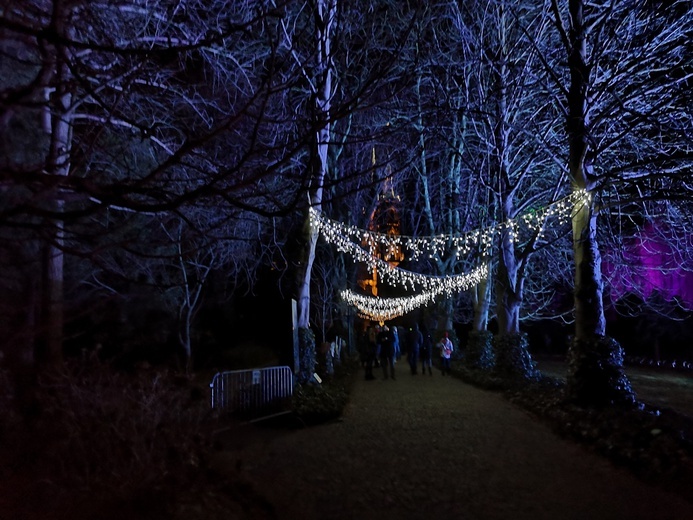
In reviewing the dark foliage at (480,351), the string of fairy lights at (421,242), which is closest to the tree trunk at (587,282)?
the string of fairy lights at (421,242)

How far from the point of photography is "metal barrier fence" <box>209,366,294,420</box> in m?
10.3

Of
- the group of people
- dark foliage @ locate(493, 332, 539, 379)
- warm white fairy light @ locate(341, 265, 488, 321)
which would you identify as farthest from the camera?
warm white fairy light @ locate(341, 265, 488, 321)

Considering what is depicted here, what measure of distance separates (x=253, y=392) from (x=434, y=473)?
492 centimetres

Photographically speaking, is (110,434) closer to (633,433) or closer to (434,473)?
(434,473)

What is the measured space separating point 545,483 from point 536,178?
17.0 m

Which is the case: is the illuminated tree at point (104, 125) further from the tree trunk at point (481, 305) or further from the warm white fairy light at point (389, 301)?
the warm white fairy light at point (389, 301)

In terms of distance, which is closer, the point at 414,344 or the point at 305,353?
the point at 305,353

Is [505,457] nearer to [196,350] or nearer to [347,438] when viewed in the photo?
[347,438]

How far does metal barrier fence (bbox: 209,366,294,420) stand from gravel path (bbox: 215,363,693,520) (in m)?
1.00

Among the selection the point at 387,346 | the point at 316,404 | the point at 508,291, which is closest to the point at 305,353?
the point at 316,404

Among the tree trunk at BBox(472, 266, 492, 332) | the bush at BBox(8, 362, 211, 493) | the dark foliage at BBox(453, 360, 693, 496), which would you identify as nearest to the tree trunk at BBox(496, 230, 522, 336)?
the tree trunk at BBox(472, 266, 492, 332)

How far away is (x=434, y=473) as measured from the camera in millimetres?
7168

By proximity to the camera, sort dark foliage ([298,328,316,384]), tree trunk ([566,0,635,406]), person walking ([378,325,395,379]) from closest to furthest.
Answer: tree trunk ([566,0,635,406]) → dark foliage ([298,328,316,384]) → person walking ([378,325,395,379])

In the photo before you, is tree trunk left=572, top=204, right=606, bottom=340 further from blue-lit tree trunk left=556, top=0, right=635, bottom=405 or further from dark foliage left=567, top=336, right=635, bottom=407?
dark foliage left=567, top=336, right=635, bottom=407
